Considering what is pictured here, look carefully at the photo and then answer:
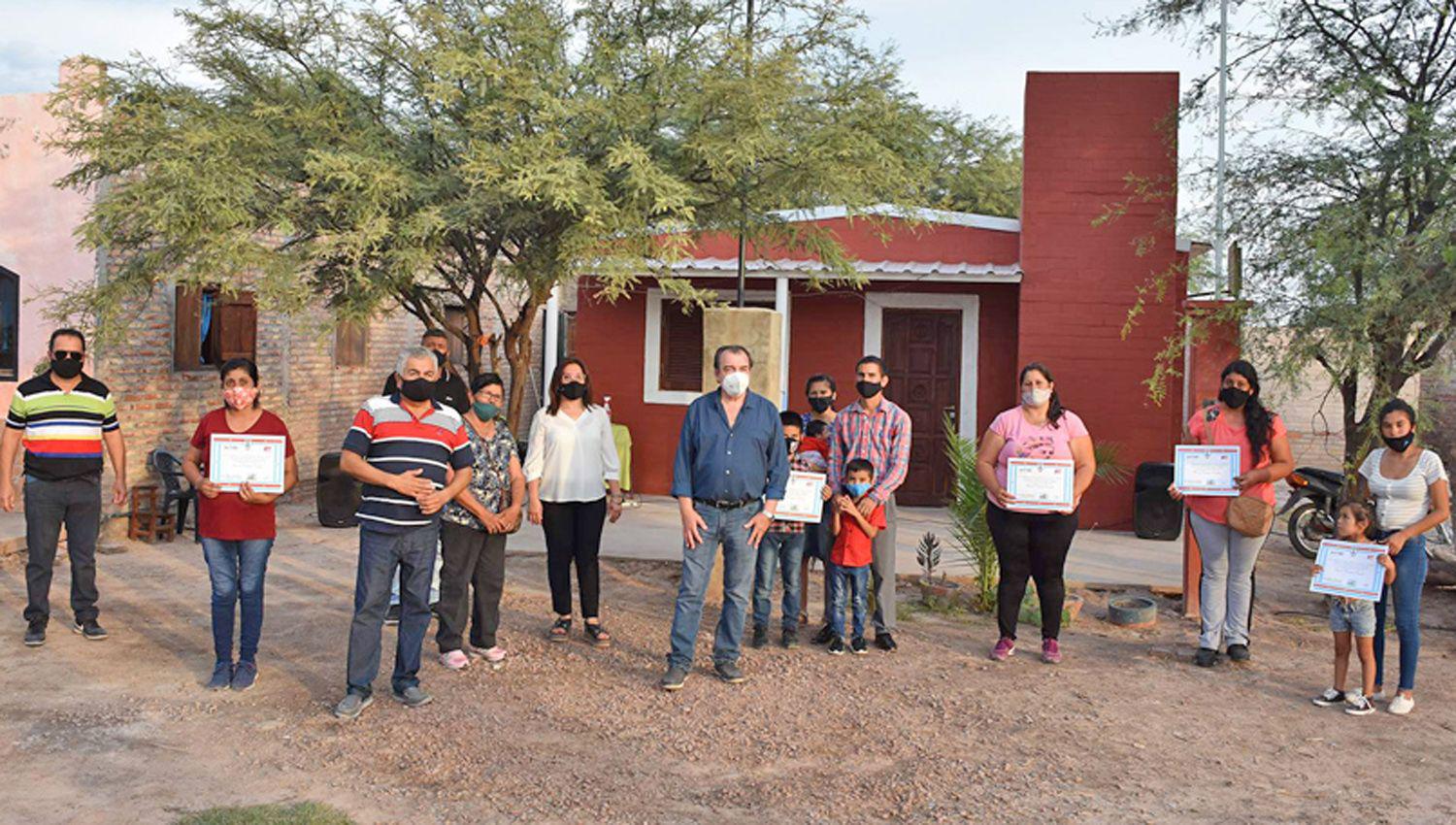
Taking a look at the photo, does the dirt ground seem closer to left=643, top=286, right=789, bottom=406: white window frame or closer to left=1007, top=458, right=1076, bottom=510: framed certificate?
left=1007, top=458, right=1076, bottom=510: framed certificate

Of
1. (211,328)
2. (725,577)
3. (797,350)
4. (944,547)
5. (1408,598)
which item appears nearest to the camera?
(1408,598)

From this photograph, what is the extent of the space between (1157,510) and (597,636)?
6.76 meters

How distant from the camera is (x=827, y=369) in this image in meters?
13.8

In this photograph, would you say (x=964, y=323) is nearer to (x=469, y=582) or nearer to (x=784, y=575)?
(x=784, y=575)

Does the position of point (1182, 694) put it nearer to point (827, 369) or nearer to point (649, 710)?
point (649, 710)

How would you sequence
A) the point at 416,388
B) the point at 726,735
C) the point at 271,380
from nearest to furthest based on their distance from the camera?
the point at 726,735 → the point at 416,388 → the point at 271,380

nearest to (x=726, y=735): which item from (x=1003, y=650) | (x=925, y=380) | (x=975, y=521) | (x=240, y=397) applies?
(x=1003, y=650)

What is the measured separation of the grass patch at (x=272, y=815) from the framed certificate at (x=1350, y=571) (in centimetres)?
470

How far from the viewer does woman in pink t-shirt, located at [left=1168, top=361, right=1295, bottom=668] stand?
6730 millimetres

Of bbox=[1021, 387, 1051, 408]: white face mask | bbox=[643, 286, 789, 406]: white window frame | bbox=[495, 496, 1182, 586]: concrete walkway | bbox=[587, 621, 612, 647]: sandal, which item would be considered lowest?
bbox=[587, 621, 612, 647]: sandal

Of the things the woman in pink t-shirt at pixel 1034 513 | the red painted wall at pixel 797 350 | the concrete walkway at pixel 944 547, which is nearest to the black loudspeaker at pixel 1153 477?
the concrete walkway at pixel 944 547

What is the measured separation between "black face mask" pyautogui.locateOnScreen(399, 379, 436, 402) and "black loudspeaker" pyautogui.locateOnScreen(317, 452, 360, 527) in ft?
21.4

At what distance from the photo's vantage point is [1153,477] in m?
11.7

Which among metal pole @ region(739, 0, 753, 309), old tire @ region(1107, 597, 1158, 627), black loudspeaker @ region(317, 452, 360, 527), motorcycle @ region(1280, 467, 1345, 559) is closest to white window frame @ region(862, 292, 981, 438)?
motorcycle @ region(1280, 467, 1345, 559)
